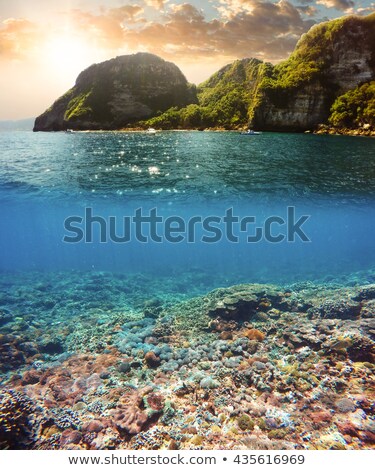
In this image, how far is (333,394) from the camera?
7.40 m

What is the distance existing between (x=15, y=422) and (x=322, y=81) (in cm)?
9043

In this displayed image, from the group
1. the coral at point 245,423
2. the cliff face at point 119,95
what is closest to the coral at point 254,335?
the coral at point 245,423

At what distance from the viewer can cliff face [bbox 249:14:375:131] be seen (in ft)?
236

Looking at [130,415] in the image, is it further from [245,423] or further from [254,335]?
[254,335]

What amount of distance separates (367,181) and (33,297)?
23.7m

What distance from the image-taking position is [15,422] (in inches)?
255

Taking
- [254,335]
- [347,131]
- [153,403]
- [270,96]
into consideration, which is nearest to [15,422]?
[153,403]

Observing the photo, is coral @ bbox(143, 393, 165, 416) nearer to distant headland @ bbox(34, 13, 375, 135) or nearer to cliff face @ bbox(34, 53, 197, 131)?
distant headland @ bbox(34, 13, 375, 135)

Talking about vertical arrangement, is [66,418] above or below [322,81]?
below

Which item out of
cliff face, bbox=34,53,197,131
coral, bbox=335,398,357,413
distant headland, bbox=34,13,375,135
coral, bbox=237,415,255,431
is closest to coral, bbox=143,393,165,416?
coral, bbox=237,415,255,431

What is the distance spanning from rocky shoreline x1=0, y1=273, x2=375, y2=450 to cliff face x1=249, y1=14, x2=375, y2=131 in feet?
224

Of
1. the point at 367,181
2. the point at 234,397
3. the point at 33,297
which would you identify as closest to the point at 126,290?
the point at 33,297
